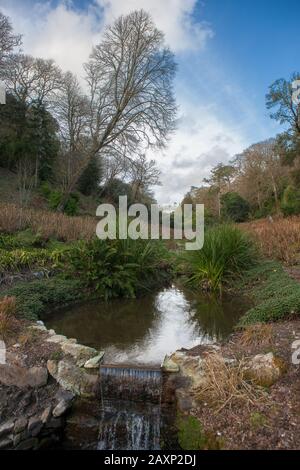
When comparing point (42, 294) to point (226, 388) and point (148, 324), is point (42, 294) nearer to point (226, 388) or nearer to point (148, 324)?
point (148, 324)

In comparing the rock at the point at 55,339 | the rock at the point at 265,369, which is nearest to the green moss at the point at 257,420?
the rock at the point at 265,369

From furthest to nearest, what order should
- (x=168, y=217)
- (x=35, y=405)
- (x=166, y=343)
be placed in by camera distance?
(x=168, y=217), (x=166, y=343), (x=35, y=405)

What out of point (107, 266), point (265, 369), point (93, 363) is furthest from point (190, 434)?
point (107, 266)

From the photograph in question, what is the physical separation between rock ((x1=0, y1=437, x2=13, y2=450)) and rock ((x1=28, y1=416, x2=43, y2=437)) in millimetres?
161

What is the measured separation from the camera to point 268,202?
1006 inches

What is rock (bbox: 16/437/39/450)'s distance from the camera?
283 centimetres

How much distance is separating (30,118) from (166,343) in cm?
1861

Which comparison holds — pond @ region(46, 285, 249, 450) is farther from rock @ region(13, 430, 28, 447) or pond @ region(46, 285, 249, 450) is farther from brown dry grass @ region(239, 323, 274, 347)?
brown dry grass @ region(239, 323, 274, 347)

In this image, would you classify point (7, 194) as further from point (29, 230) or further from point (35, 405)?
point (35, 405)

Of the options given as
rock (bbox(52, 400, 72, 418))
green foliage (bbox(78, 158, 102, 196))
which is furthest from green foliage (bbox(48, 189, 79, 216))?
rock (bbox(52, 400, 72, 418))

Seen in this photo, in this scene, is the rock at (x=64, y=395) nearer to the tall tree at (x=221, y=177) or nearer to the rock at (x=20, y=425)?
the rock at (x=20, y=425)

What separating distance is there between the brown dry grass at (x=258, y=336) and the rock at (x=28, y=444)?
222 cm

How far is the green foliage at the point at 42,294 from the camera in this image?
505cm
